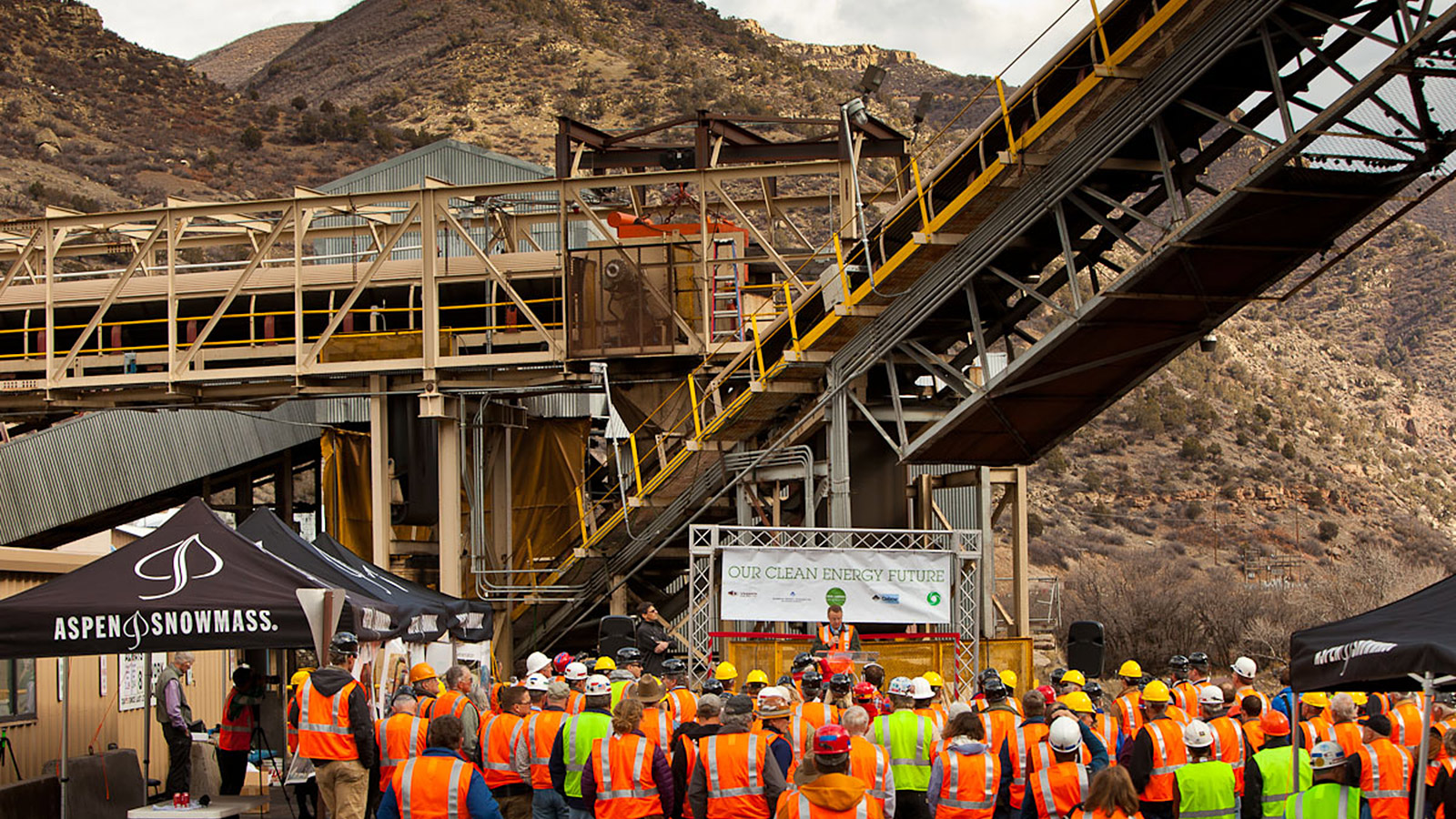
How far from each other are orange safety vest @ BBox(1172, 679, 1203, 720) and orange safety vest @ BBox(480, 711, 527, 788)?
5.46 m

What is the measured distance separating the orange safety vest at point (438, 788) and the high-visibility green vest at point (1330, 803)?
5289mm

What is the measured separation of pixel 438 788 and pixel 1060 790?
3918 mm

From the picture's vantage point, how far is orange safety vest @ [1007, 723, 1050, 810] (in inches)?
418

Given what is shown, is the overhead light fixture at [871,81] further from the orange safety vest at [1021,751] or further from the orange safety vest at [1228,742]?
the orange safety vest at [1021,751]

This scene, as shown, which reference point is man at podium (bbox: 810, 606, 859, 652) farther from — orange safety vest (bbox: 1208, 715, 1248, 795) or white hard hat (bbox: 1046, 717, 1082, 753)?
white hard hat (bbox: 1046, 717, 1082, 753)

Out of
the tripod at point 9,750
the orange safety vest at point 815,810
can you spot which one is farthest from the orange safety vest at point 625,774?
the tripod at point 9,750

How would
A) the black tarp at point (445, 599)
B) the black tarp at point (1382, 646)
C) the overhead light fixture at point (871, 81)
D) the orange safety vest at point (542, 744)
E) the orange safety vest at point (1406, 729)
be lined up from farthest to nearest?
the overhead light fixture at point (871, 81) → the black tarp at point (445, 599) → the orange safety vest at point (1406, 729) → the orange safety vest at point (542, 744) → the black tarp at point (1382, 646)

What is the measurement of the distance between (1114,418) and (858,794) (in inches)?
2486

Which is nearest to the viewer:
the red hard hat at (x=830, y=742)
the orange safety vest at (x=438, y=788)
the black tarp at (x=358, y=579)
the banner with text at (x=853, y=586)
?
the red hard hat at (x=830, y=742)

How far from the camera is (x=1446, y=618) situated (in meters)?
10.1

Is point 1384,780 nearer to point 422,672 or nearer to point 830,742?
point 830,742

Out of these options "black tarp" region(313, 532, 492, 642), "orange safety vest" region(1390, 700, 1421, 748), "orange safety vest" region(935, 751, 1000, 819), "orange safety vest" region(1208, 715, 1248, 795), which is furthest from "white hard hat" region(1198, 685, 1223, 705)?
"black tarp" region(313, 532, 492, 642)

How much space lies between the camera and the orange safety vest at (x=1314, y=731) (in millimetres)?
11812

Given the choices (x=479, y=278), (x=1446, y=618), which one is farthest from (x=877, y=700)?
(x=479, y=278)
